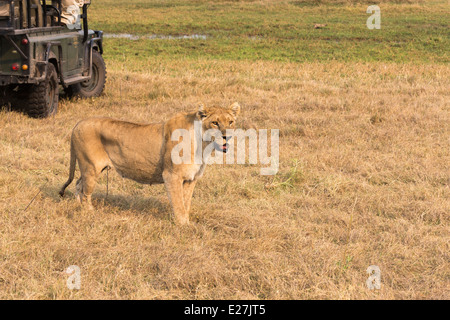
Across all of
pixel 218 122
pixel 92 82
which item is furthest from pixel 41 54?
pixel 218 122

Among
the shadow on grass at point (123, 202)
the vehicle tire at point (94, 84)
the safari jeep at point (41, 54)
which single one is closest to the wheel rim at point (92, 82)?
the vehicle tire at point (94, 84)

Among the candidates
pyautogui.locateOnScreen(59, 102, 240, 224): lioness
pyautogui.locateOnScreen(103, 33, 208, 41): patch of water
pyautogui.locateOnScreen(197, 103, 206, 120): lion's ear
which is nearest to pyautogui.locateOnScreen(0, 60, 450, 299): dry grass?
pyautogui.locateOnScreen(59, 102, 240, 224): lioness

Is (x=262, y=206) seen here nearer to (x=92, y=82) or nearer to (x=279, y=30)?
(x=92, y=82)

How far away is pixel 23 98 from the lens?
9.43 meters

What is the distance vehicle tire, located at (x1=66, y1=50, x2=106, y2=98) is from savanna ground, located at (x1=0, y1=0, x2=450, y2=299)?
1.27 feet

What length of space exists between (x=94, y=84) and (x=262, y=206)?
714cm

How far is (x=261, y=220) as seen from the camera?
5352 millimetres

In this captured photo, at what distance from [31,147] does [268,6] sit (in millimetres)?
37481

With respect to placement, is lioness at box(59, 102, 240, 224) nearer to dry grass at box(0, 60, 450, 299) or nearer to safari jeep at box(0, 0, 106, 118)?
dry grass at box(0, 60, 450, 299)

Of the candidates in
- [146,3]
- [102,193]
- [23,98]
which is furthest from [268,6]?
[102,193]

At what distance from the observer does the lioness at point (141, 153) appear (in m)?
5.05

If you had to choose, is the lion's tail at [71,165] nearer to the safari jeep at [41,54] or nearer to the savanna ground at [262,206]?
the savanna ground at [262,206]

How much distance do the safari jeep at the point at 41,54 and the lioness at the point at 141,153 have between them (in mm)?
4122

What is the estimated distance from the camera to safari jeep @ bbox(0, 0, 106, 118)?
28.9 ft
